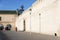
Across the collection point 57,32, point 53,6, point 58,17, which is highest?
point 53,6

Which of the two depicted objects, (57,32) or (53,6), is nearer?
(57,32)

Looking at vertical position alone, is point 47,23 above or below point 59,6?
below

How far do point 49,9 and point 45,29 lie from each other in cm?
322

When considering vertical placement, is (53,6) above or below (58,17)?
above

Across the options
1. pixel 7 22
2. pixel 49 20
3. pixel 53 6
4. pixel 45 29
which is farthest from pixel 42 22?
pixel 7 22

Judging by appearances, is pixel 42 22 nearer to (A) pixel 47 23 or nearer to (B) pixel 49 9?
(A) pixel 47 23

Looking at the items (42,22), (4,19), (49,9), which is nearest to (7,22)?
(4,19)

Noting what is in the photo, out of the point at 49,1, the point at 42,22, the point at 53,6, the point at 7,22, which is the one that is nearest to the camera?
the point at 53,6

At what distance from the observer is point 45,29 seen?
23.7 m

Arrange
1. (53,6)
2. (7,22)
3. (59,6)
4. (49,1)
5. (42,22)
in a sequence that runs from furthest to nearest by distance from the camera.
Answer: (7,22) → (42,22) → (49,1) → (53,6) → (59,6)

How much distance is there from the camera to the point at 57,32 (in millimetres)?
18625

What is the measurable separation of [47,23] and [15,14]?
42334 mm

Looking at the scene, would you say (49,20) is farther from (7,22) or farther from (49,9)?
(7,22)

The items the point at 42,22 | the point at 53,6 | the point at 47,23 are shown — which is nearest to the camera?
the point at 53,6
